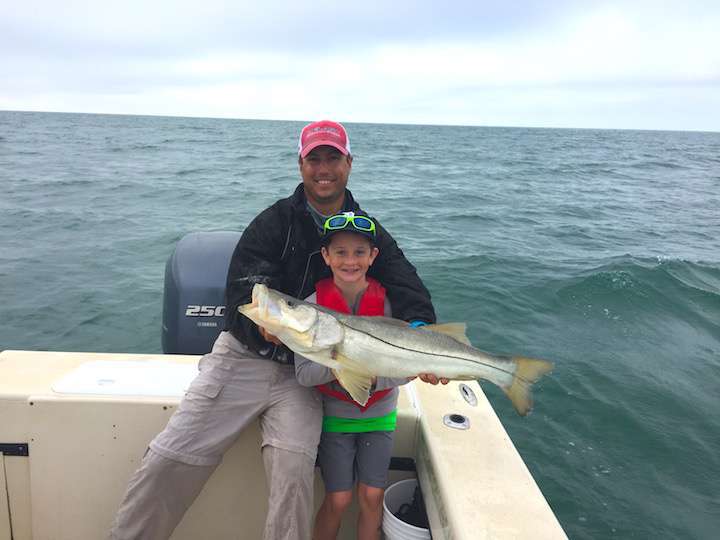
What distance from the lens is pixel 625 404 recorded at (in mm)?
6922

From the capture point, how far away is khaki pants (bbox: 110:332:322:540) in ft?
8.98

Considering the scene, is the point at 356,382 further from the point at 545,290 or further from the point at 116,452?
the point at 545,290

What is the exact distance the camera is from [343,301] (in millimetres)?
3166

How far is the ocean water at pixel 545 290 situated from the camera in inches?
231

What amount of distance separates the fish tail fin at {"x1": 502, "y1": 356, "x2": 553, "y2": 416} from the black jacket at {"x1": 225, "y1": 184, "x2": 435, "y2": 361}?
0.64 metres

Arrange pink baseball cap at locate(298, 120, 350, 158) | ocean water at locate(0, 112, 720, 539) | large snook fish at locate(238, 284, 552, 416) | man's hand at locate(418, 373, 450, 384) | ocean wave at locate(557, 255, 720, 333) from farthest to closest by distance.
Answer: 1. ocean wave at locate(557, 255, 720, 333)
2. ocean water at locate(0, 112, 720, 539)
3. pink baseball cap at locate(298, 120, 350, 158)
4. man's hand at locate(418, 373, 450, 384)
5. large snook fish at locate(238, 284, 552, 416)

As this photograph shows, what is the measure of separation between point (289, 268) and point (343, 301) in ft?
1.48

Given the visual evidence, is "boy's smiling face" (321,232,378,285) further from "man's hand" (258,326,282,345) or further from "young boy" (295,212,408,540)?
"man's hand" (258,326,282,345)

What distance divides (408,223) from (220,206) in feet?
25.2

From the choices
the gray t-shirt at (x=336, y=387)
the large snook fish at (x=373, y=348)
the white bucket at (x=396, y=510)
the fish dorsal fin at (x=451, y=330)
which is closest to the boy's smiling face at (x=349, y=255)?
the gray t-shirt at (x=336, y=387)

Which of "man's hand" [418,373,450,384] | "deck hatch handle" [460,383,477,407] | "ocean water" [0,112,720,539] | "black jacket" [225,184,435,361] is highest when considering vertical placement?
"black jacket" [225,184,435,361]

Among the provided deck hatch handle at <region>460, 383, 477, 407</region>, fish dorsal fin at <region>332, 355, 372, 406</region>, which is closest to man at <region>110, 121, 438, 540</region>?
fish dorsal fin at <region>332, 355, 372, 406</region>

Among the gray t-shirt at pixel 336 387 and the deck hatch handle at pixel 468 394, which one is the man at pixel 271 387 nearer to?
the gray t-shirt at pixel 336 387

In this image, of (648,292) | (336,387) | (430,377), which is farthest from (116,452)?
(648,292)
